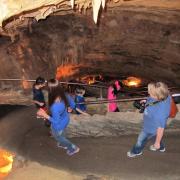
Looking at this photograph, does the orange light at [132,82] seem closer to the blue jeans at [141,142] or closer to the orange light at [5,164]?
the blue jeans at [141,142]

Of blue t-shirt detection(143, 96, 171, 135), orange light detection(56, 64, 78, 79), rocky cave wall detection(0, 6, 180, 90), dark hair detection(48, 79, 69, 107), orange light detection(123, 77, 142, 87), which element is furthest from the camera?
orange light detection(123, 77, 142, 87)

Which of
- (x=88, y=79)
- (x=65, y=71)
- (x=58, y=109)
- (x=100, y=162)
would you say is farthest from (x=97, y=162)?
(x=88, y=79)

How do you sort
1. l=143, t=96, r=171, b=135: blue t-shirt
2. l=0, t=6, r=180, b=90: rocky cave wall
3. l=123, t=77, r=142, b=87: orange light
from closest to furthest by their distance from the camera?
l=143, t=96, r=171, b=135: blue t-shirt
l=0, t=6, r=180, b=90: rocky cave wall
l=123, t=77, r=142, b=87: orange light

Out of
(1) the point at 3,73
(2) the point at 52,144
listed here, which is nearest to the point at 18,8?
(2) the point at 52,144

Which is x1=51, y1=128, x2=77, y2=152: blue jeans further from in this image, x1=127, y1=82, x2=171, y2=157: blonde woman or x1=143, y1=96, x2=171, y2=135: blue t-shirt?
x1=143, y1=96, x2=171, y2=135: blue t-shirt

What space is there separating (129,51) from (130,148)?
7333mm

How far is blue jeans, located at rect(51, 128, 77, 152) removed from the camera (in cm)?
713

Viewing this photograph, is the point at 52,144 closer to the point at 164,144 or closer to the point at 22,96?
the point at 164,144

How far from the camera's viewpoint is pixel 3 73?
13109mm

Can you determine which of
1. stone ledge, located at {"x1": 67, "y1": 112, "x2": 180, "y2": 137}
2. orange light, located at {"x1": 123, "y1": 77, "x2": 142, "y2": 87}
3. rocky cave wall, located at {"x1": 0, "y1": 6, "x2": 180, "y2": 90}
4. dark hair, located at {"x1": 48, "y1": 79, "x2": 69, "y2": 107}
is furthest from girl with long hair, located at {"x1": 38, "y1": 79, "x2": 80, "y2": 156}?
orange light, located at {"x1": 123, "y1": 77, "x2": 142, "y2": 87}

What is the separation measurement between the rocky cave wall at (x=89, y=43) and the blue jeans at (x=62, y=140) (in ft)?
19.2

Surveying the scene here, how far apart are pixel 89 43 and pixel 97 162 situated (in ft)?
23.8

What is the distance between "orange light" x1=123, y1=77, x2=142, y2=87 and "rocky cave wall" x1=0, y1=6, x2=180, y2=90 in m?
3.10

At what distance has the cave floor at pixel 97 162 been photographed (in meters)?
6.64
